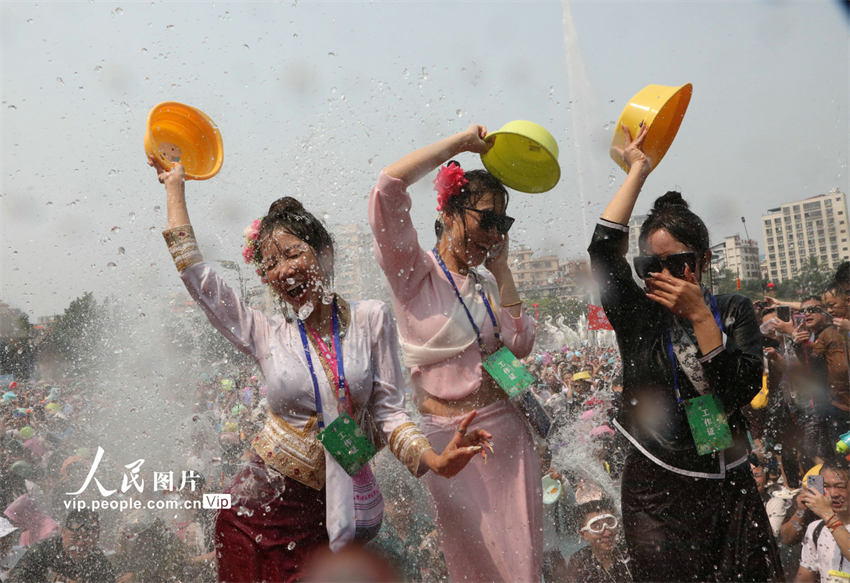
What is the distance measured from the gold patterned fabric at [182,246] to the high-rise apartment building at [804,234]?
4.25 meters

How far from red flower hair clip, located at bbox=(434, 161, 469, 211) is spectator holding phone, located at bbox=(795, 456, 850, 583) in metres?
2.63

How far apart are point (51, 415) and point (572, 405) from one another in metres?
6.80

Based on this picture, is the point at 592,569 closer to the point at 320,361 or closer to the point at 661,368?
the point at 661,368

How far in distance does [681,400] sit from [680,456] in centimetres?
18

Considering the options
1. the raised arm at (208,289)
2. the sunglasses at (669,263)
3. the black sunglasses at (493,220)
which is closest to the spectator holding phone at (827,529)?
the sunglasses at (669,263)

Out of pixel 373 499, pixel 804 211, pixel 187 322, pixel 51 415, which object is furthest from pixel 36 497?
pixel 804 211

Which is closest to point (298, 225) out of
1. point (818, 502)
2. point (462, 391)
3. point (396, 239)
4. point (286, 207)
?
point (286, 207)

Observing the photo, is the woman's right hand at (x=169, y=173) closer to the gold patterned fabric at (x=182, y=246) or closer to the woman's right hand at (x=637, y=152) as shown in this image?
the gold patterned fabric at (x=182, y=246)

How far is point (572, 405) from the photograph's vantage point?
6172 mm

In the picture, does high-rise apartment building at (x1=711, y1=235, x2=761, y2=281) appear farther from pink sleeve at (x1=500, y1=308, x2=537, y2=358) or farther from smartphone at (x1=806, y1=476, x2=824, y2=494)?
pink sleeve at (x1=500, y1=308, x2=537, y2=358)

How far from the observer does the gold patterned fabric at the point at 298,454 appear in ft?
8.02

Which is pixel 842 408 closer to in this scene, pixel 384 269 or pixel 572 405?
pixel 572 405

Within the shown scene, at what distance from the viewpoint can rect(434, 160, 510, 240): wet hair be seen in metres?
2.89

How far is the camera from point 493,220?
2861mm
